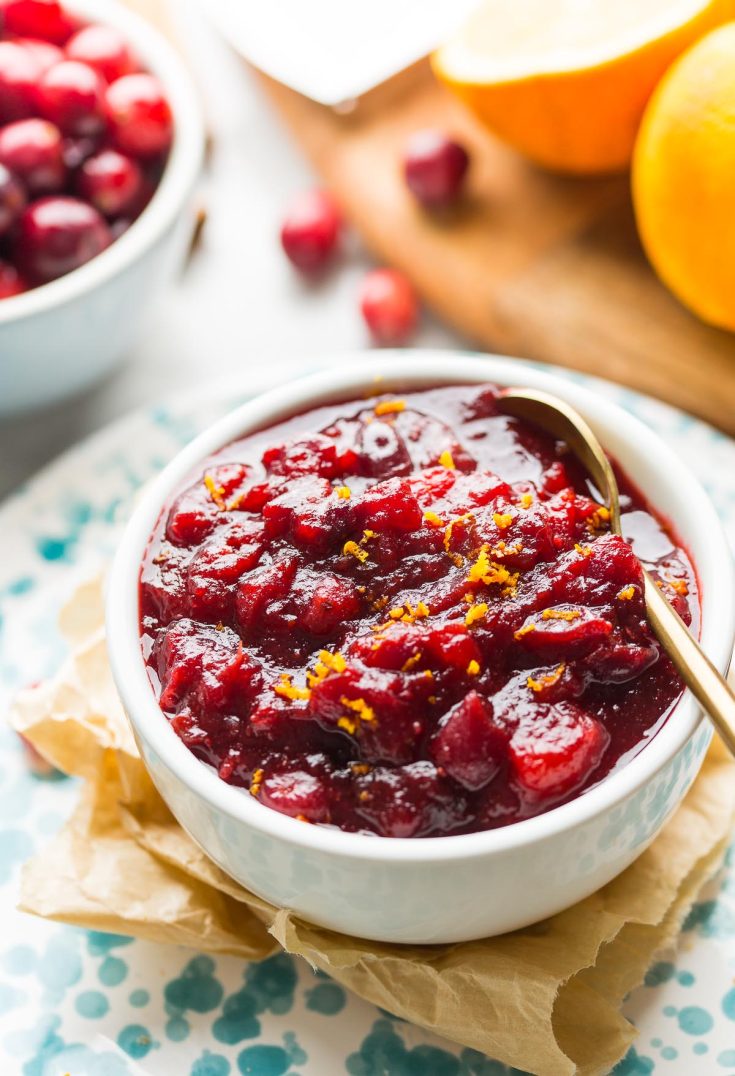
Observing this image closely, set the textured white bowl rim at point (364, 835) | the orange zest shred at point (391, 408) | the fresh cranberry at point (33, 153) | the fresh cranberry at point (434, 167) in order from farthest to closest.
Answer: the fresh cranberry at point (434, 167) < the fresh cranberry at point (33, 153) < the orange zest shred at point (391, 408) < the textured white bowl rim at point (364, 835)

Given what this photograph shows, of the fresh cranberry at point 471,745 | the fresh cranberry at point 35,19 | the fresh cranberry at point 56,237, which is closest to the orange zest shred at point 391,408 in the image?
the fresh cranberry at point 471,745

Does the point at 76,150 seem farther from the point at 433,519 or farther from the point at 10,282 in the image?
the point at 433,519

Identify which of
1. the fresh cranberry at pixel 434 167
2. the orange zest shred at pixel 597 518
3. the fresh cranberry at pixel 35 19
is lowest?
the fresh cranberry at pixel 434 167

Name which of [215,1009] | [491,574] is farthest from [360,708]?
[215,1009]

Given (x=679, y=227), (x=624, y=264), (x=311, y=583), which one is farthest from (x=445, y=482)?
(x=624, y=264)

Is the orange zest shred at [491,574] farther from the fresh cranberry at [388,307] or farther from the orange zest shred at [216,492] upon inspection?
the fresh cranberry at [388,307]
